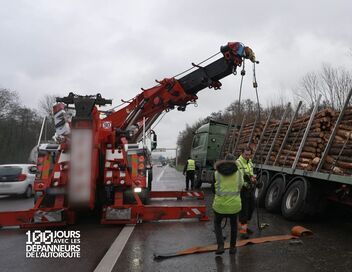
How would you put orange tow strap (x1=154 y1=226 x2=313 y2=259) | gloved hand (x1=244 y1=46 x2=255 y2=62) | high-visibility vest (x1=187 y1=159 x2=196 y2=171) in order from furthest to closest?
high-visibility vest (x1=187 y1=159 x2=196 y2=171) → gloved hand (x1=244 y1=46 x2=255 y2=62) → orange tow strap (x1=154 y1=226 x2=313 y2=259)

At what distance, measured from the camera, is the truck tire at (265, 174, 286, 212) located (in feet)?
34.4

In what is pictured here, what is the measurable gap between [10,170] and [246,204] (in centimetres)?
1059

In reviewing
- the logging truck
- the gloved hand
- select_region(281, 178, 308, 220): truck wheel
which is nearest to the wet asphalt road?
select_region(281, 178, 308, 220): truck wheel

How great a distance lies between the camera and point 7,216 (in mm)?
8406

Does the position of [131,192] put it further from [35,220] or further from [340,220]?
[340,220]

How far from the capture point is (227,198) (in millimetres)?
6609

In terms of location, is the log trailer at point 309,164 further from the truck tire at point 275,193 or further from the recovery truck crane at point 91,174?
the recovery truck crane at point 91,174

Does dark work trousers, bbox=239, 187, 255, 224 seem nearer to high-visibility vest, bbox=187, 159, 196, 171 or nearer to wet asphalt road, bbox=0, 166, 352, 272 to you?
wet asphalt road, bbox=0, 166, 352, 272

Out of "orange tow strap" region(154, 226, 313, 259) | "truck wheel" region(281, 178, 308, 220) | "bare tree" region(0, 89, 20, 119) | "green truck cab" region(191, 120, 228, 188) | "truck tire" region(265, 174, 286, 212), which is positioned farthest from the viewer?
"bare tree" region(0, 89, 20, 119)

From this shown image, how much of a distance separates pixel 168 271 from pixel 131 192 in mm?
3788

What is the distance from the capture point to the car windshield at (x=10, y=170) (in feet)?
50.6

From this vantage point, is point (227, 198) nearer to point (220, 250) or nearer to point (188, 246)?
point (220, 250)

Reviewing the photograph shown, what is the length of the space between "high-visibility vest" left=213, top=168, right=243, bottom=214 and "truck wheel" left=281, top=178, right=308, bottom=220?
2913 millimetres

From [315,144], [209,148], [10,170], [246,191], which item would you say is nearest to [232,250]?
[246,191]
